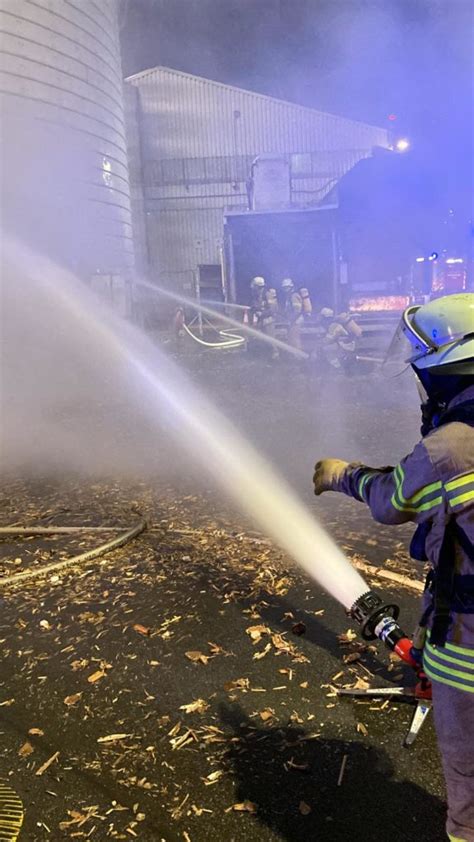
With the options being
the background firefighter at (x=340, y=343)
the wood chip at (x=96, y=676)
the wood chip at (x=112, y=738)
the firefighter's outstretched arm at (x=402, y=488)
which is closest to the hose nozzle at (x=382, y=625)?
the firefighter's outstretched arm at (x=402, y=488)

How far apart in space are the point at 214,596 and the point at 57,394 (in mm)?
9459

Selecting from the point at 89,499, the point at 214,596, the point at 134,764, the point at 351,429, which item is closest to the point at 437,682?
the point at 134,764

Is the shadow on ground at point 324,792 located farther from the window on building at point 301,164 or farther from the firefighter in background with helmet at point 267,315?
the window on building at point 301,164

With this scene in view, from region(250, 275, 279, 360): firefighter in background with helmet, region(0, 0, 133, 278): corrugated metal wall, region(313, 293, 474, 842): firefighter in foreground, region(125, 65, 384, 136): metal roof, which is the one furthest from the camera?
region(125, 65, 384, 136): metal roof

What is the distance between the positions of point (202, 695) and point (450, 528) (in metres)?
2.16

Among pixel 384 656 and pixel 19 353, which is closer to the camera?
pixel 384 656

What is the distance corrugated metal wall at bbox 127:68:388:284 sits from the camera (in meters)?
32.0

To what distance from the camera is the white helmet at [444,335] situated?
79.5 inches

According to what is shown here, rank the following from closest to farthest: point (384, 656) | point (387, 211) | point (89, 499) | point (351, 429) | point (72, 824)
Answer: point (72, 824), point (384, 656), point (89, 499), point (351, 429), point (387, 211)

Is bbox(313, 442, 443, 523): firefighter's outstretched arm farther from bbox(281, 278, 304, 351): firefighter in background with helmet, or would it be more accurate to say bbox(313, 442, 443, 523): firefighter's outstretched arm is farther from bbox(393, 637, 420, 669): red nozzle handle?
bbox(281, 278, 304, 351): firefighter in background with helmet

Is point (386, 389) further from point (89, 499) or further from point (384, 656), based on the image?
point (384, 656)

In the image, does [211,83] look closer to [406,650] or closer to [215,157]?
[215,157]

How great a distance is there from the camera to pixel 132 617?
437 cm

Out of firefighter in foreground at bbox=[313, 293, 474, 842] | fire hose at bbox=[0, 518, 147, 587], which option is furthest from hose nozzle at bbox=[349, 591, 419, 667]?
fire hose at bbox=[0, 518, 147, 587]
